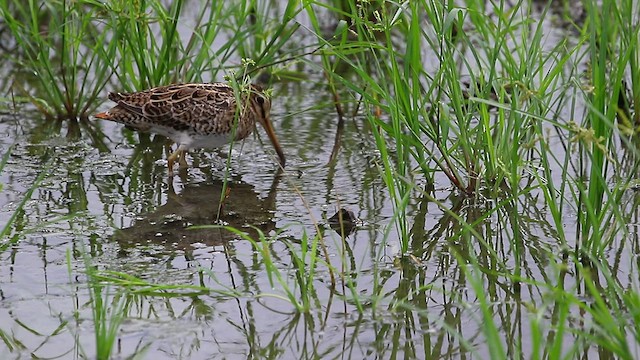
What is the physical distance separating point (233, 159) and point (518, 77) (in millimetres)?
2067

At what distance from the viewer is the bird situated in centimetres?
639

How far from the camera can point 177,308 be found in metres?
4.34

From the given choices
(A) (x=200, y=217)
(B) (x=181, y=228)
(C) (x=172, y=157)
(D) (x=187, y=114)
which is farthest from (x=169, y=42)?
(B) (x=181, y=228)

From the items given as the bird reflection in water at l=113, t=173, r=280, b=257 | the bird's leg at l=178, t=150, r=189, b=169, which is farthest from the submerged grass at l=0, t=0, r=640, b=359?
the bird's leg at l=178, t=150, r=189, b=169

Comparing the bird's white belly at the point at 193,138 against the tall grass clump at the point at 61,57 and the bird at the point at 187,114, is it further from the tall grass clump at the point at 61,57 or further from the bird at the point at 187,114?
the tall grass clump at the point at 61,57

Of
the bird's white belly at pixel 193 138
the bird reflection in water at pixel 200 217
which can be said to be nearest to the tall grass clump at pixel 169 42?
the bird's white belly at pixel 193 138

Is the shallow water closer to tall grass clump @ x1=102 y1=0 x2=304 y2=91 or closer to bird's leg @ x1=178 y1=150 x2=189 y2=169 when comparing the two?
bird's leg @ x1=178 y1=150 x2=189 y2=169

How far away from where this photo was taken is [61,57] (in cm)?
686

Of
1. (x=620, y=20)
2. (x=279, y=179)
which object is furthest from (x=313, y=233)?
(x=620, y=20)

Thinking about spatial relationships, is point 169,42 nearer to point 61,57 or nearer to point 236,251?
point 61,57

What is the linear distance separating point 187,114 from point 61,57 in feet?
3.35

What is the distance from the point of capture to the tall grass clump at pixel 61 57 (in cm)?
655

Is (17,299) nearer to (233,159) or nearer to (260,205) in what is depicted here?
(260,205)

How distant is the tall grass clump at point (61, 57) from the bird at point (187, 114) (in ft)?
1.07
